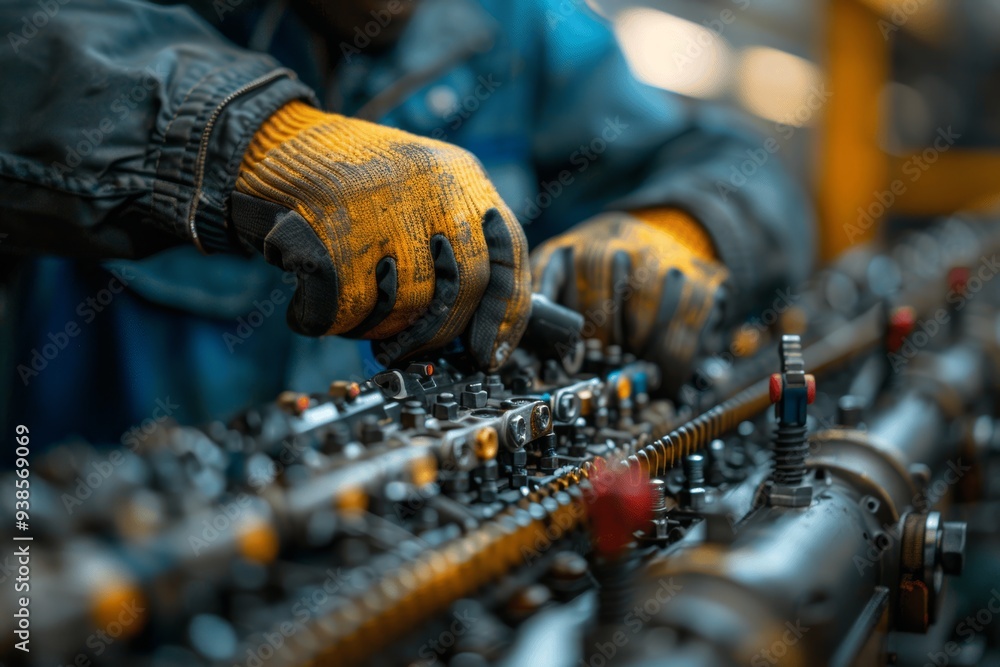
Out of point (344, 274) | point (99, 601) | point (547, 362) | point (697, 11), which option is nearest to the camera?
point (99, 601)

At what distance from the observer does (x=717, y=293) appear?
1602mm

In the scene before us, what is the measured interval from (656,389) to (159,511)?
944mm

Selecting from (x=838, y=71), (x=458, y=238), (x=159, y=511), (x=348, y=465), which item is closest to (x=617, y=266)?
(x=458, y=238)

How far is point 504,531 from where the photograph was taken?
845 mm

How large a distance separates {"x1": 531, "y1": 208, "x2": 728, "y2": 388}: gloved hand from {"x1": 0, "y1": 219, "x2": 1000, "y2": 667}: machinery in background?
5.4 inches

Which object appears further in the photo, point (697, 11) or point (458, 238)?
point (697, 11)

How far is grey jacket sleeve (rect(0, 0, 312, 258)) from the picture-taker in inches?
42.4

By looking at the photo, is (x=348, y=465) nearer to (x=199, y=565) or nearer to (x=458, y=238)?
(x=199, y=565)

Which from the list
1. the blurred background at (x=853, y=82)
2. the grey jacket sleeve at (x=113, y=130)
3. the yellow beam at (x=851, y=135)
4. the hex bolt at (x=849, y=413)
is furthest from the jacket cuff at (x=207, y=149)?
the yellow beam at (x=851, y=135)

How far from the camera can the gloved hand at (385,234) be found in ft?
3.24
